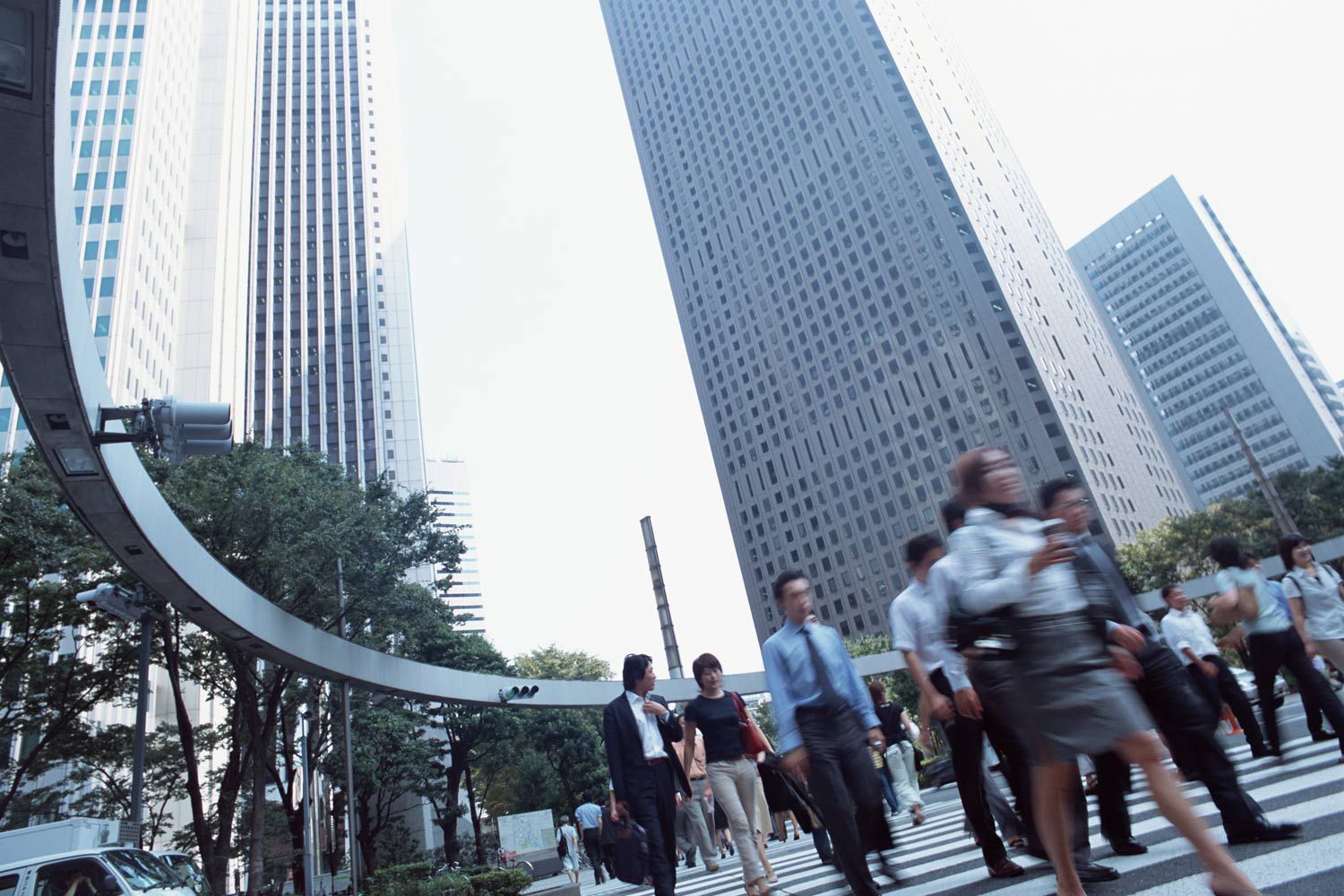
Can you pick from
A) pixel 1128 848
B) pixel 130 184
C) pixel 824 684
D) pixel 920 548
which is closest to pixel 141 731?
pixel 824 684

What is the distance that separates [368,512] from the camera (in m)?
19.0

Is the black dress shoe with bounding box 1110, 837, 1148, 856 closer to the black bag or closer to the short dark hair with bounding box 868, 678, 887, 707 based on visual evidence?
the black bag

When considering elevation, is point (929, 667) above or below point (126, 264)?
below

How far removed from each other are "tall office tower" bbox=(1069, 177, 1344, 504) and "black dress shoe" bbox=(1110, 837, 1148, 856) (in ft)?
391

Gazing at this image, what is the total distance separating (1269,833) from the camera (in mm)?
3418

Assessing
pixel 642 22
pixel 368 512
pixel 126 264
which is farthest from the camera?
pixel 642 22

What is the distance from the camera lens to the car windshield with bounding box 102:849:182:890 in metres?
8.12

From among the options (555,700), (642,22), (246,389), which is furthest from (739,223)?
(555,700)

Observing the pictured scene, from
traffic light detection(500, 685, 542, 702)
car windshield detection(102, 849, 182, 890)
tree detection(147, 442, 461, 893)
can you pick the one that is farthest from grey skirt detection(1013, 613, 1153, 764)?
traffic light detection(500, 685, 542, 702)

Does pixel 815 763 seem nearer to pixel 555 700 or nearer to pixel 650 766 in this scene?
pixel 650 766

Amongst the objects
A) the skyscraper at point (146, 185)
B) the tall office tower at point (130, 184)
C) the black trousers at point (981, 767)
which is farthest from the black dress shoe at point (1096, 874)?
the tall office tower at point (130, 184)

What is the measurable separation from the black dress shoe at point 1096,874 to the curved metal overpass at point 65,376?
763 centimetres

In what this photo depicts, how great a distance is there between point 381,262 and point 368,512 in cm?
7237

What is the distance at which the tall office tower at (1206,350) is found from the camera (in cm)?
10650
